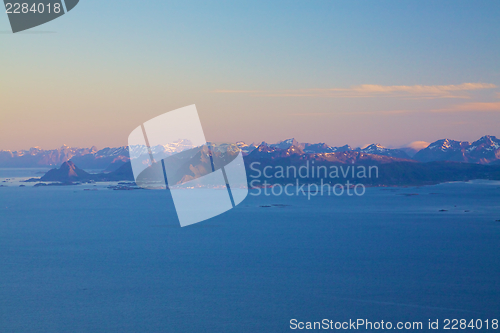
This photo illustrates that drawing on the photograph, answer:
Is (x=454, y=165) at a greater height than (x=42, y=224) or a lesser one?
lesser

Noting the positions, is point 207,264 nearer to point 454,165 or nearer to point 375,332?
point 375,332

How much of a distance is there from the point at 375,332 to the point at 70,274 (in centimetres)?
2206

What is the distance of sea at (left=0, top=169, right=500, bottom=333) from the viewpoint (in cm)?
2259

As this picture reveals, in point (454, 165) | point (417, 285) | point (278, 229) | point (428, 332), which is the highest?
point (428, 332)

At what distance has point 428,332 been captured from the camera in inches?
810

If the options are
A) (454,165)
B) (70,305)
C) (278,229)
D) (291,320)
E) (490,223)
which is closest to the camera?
(291,320)

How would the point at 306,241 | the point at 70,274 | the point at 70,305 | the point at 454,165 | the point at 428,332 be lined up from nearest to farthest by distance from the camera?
the point at 428,332 → the point at 70,305 → the point at 70,274 → the point at 306,241 → the point at 454,165

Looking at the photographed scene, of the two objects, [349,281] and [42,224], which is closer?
[349,281]

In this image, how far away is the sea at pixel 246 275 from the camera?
22.6 metres

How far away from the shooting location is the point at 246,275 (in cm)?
3097

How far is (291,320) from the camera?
72.9 ft

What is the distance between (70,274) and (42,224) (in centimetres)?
3401

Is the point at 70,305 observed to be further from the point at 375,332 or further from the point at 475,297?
the point at 475,297

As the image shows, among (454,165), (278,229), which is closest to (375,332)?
(278,229)
